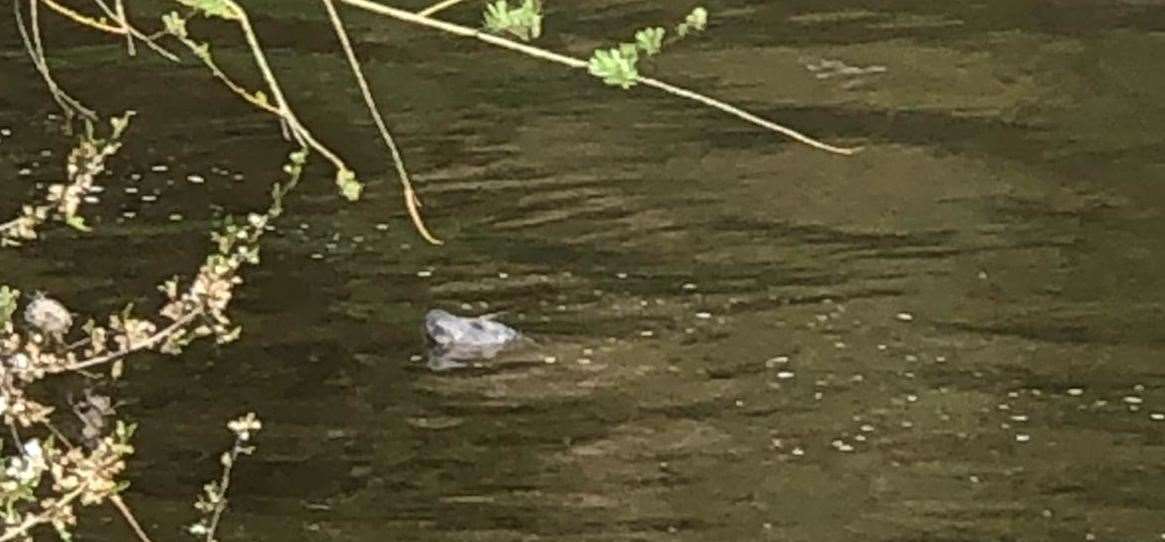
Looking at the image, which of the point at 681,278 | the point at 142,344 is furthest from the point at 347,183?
the point at 681,278

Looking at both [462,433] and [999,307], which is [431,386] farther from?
[999,307]

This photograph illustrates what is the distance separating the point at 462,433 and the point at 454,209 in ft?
9.30

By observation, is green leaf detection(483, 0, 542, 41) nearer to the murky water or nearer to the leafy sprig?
the leafy sprig

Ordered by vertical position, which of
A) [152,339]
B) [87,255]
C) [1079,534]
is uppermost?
[152,339]

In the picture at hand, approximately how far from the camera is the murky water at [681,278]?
837cm

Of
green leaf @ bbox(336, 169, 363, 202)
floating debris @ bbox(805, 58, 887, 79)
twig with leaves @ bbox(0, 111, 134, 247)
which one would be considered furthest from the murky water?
green leaf @ bbox(336, 169, 363, 202)

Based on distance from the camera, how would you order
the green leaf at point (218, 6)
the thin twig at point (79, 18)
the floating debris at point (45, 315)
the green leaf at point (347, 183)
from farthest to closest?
the floating debris at point (45, 315), the green leaf at point (347, 183), the thin twig at point (79, 18), the green leaf at point (218, 6)

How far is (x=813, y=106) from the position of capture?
13.0 meters

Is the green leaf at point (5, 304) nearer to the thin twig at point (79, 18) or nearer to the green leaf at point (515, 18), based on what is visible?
the thin twig at point (79, 18)

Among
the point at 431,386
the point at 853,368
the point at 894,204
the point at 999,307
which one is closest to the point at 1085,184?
the point at 894,204

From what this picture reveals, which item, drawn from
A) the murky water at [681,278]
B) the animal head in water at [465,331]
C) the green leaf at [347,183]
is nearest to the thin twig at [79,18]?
the green leaf at [347,183]

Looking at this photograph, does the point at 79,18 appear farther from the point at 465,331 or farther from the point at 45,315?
the point at 465,331

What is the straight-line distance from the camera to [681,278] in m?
10.4

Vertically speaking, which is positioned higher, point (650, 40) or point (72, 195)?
point (650, 40)
